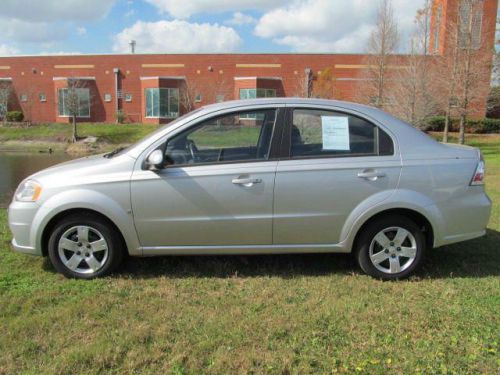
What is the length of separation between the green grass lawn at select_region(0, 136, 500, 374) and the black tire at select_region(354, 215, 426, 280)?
115mm

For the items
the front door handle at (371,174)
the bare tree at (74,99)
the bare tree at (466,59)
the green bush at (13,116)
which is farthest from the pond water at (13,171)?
the green bush at (13,116)

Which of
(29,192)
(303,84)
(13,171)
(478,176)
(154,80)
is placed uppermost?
(154,80)

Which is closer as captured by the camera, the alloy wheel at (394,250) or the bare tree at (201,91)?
the alloy wheel at (394,250)

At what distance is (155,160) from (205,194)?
1.82 ft

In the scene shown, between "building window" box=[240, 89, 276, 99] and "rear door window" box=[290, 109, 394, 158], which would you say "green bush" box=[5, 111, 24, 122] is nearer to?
"building window" box=[240, 89, 276, 99]

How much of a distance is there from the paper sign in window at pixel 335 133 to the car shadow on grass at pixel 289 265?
4.23ft

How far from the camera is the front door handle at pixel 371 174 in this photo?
4.39 meters

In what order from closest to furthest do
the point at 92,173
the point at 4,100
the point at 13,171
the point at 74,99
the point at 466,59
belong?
1. the point at 92,173
2. the point at 13,171
3. the point at 466,59
4. the point at 74,99
5. the point at 4,100

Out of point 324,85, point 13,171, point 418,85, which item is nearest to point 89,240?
point 13,171

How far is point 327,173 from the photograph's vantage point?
438 centimetres

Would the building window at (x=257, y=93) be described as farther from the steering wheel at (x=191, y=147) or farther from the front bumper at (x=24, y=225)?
the front bumper at (x=24, y=225)

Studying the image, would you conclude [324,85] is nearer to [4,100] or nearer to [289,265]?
[4,100]

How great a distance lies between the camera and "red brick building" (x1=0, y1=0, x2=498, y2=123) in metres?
39.3

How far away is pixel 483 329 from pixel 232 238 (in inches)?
87.4
